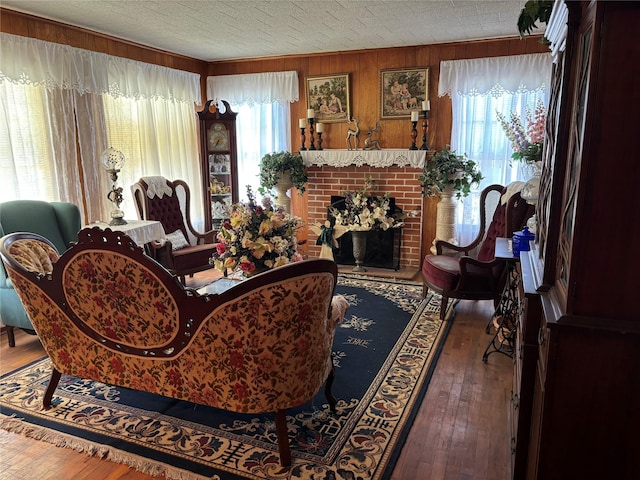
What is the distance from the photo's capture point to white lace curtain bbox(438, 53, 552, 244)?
15.0 feet

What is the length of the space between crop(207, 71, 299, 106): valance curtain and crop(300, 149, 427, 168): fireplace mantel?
2.55 ft

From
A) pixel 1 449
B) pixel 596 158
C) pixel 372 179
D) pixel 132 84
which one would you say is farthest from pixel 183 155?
pixel 596 158

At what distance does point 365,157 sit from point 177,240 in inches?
89.8

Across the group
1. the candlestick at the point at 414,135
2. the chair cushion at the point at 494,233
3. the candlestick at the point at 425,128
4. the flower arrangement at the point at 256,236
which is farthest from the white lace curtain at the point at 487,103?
the flower arrangement at the point at 256,236

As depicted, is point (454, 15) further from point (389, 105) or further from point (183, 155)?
point (183, 155)

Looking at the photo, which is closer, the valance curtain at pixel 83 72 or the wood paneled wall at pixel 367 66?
the valance curtain at pixel 83 72

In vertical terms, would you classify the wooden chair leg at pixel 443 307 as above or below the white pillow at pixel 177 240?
below

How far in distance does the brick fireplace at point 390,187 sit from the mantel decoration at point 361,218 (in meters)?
0.13

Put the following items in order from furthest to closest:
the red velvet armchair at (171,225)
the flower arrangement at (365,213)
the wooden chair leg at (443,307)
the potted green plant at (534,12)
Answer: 1. the flower arrangement at (365,213)
2. the red velvet armchair at (171,225)
3. the wooden chair leg at (443,307)
4. the potted green plant at (534,12)

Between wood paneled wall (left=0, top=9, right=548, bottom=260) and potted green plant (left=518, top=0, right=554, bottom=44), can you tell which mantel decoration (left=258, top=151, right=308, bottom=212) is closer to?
wood paneled wall (left=0, top=9, right=548, bottom=260)

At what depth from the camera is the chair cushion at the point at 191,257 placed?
14.5 ft

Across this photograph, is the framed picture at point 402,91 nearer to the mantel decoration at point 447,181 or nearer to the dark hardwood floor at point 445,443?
the mantel decoration at point 447,181

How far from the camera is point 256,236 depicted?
8.66ft

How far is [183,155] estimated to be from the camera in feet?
18.2
